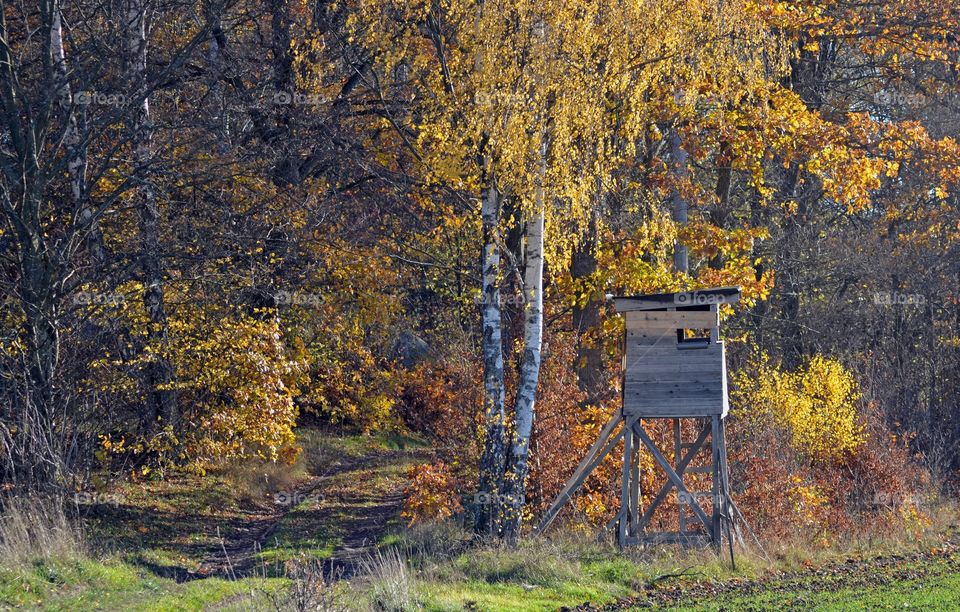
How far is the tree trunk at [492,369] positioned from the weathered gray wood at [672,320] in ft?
6.51

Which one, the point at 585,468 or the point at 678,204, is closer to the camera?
the point at 585,468

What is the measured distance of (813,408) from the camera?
19.2 metres

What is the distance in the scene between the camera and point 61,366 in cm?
1296

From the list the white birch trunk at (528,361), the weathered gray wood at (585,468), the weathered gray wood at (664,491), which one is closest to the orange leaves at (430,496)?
the white birch trunk at (528,361)

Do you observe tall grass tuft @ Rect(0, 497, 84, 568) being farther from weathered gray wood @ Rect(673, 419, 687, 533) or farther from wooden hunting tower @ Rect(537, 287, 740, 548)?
weathered gray wood @ Rect(673, 419, 687, 533)

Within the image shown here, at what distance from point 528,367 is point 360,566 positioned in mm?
3424

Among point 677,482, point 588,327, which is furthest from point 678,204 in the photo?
point 677,482

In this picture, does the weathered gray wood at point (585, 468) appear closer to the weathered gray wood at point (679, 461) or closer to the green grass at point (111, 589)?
the weathered gray wood at point (679, 461)

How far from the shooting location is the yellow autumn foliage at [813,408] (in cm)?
1830

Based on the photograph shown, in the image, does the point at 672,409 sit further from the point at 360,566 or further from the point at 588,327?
the point at 360,566

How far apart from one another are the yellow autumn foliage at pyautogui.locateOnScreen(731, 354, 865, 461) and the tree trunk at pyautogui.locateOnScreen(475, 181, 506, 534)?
6.59 meters

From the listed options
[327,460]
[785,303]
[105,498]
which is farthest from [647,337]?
[785,303]

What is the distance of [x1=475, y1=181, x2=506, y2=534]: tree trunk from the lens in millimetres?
13391

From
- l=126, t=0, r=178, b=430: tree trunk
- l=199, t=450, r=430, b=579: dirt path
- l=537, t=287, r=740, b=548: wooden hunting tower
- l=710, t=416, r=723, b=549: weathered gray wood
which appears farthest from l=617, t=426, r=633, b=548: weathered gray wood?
l=126, t=0, r=178, b=430: tree trunk
